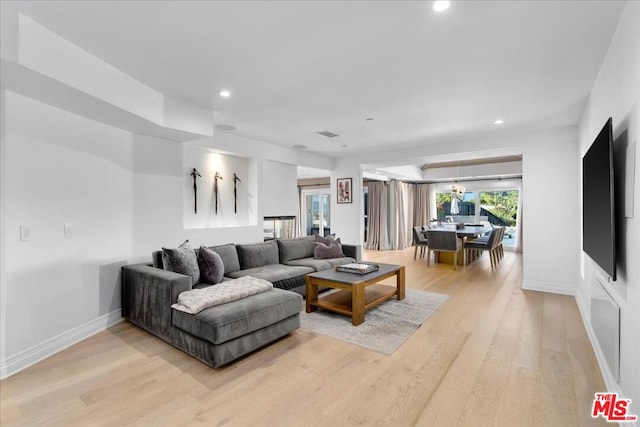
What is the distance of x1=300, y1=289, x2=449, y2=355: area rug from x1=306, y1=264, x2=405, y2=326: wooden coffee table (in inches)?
4.0

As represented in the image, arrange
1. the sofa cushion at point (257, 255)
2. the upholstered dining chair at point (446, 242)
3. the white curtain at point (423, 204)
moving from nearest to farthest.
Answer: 1. the sofa cushion at point (257, 255)
2. the upholstered dining chair at point (446, 242)
3. the white curtain at point (423, 204)

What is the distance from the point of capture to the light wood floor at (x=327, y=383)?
187 cm

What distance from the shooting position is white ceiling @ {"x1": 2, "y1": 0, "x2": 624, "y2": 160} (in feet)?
6.24

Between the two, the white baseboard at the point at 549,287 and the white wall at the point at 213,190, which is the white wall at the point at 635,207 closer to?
the white baseboard at the point at 549,287

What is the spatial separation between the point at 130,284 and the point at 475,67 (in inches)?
154

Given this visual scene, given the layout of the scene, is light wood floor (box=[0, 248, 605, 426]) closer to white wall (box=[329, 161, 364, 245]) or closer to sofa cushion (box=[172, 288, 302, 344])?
sofa cushion (box=[172, 288, 302, 344])

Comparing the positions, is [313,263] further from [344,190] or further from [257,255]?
[344,190]

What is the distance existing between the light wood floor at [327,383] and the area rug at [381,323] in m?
0.12

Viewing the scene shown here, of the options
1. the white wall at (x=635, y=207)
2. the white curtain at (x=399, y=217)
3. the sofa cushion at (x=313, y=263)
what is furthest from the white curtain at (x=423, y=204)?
the white wall at (x=635, y=207)

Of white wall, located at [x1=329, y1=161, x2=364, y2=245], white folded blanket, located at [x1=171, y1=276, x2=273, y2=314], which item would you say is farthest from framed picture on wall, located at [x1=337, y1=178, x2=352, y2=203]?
white folded blanket, located at [x1=171, y1=276, x2=273, y2=314]

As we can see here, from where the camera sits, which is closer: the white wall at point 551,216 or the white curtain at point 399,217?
the white wall at point 551,216

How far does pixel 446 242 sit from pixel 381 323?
3.78 m

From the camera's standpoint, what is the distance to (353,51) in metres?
2.39

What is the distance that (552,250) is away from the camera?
4543mm
